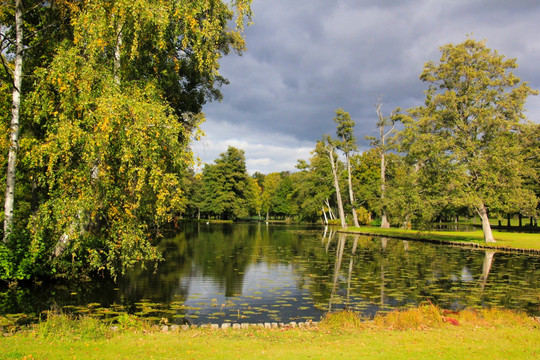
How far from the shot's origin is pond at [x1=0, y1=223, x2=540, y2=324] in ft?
34.8

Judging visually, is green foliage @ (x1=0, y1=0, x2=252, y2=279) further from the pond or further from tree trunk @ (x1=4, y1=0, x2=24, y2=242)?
the pond

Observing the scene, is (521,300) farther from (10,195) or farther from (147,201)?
(10,195)

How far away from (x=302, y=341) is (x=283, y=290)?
6410 millimetres

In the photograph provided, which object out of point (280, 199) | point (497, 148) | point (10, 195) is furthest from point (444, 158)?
point (280, 199)

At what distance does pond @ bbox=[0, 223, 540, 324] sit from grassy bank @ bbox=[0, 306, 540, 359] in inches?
78.5

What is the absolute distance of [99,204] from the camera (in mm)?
11453

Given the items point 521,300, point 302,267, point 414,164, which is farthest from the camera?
point 414,164

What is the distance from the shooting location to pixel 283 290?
13.6m

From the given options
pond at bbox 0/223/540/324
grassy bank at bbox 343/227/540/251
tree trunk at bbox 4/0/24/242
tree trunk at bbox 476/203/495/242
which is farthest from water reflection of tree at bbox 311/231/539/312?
tree trunk at bbox 4/0/24/242

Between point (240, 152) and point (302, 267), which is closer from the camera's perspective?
point (302, 267)

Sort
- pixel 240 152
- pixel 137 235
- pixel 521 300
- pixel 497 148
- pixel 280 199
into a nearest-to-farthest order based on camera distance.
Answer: pixel 137 235 < pixel 521 300 < pixel 497 148 < pixel 240 152 < pixel 280 199

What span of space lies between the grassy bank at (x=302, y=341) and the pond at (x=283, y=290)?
199cm

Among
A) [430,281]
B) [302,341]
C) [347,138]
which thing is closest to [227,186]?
[347,138]

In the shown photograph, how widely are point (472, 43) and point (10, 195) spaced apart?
115 feet
